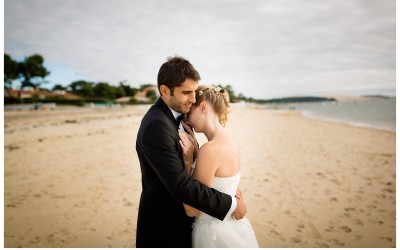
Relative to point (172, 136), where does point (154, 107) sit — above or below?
above

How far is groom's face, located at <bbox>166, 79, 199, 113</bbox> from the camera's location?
208cm

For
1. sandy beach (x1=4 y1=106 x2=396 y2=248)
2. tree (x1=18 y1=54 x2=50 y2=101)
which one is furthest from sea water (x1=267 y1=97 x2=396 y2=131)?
tree (x1=18 y1=54 x2=50 y2=101)

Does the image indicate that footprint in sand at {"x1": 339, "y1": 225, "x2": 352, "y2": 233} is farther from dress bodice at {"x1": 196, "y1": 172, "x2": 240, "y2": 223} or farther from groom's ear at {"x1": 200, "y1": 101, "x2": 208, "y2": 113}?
groom's ear at {"x1": 200, "y1": 101, "x2": 208, "y2": 113}

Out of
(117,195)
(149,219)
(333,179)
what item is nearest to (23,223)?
(117,195)

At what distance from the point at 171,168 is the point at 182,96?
58cm

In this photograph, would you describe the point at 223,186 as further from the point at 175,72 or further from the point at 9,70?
the point at 9,70

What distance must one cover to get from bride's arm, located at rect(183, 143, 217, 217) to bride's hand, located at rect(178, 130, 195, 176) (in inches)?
3.0

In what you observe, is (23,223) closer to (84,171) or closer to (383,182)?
(84,171)

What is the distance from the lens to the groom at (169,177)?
1.83 meters

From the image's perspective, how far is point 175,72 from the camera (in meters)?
2.09

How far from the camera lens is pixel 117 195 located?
19.1 ft

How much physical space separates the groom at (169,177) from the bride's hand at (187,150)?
0.04m

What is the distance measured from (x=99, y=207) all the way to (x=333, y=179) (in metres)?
5.62

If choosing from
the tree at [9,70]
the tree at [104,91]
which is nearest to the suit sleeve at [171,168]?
the tree at [9,70]
